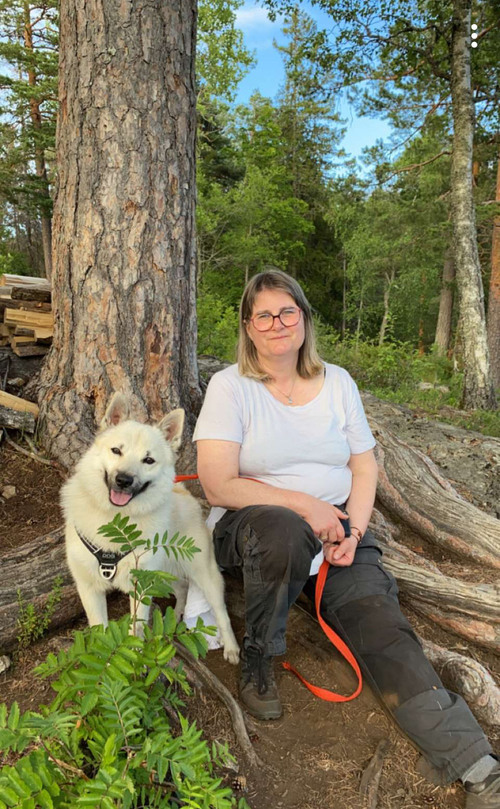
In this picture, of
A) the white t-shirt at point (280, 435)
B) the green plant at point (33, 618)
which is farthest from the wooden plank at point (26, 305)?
the green plant at point (33, 618)

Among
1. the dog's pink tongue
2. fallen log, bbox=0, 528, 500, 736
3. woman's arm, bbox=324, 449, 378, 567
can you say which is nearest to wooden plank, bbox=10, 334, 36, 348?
fallen log, bbox=0, 528, 500, 736

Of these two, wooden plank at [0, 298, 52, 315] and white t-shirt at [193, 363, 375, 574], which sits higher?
wooden plank at [0, 298, 52, 315]

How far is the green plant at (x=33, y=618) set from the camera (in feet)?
7.68

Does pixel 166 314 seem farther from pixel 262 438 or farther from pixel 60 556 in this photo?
pixel 60 556

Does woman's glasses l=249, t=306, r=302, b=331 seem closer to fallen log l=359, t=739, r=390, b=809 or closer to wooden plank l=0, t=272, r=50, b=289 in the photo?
fallen log l=359, t=739, r=390, b=809

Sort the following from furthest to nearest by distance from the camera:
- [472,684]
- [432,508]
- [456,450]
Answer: [456,450]
[432,508]
[472,684]

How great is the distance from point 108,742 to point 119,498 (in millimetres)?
1033

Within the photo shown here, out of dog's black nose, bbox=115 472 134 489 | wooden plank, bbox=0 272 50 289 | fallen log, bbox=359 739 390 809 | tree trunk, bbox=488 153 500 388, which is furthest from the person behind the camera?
tree trunk, bbox=488 153 500 388

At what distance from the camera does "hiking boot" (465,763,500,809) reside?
1811mm

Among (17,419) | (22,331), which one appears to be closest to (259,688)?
(17,419)

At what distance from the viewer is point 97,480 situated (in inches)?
90.8

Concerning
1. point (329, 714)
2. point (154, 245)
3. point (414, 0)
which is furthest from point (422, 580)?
point (414, 0)

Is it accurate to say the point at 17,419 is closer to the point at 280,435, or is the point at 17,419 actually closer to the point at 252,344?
the point at 252,344

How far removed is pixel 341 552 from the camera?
2.47 meters
